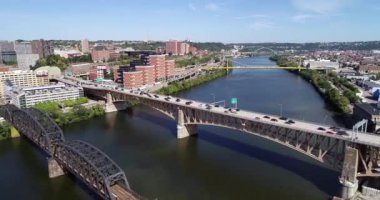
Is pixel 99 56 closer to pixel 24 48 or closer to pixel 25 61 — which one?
pixel 25 61

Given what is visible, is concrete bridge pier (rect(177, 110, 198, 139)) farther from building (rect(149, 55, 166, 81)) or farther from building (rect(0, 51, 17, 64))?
building (rect(0, 51, 17, 64))

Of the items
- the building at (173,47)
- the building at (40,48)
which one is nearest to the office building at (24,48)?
the building at (40,48)

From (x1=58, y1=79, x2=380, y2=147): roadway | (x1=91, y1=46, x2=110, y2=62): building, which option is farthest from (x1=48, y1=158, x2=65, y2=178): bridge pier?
(x1=91, y1=46, x2=110, y2=62): building

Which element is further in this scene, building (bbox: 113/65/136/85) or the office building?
the office building

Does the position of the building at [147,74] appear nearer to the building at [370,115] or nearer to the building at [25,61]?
the building at [370,115]

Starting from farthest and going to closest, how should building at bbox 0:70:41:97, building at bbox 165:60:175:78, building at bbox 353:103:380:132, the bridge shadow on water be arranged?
1. building at bbox 165:60:175:78
2. building at bbox 0:70:41:97
3. building at bbox 353:103:380:132
4. the bridge shadow on water

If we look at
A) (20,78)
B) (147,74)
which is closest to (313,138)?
(147,74)
